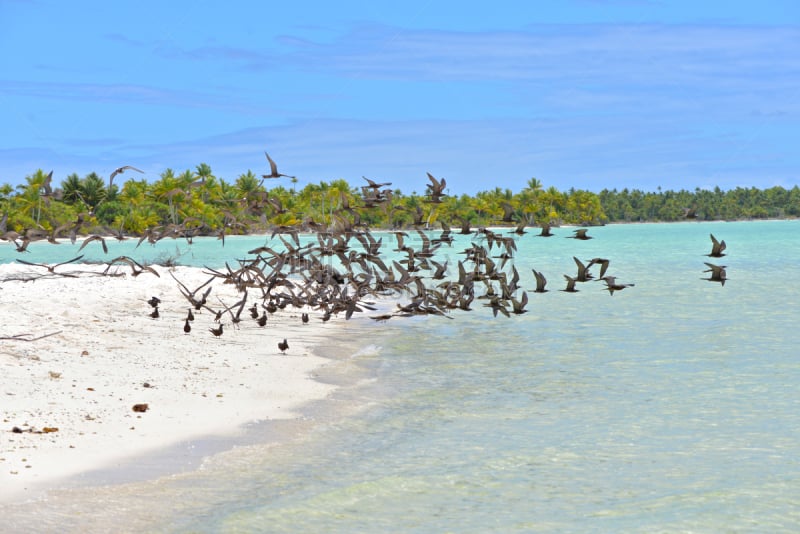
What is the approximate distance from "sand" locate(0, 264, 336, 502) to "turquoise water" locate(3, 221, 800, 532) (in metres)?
0.81

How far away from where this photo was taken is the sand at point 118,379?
9.98m

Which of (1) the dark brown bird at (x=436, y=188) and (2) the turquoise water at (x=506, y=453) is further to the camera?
(1) the dark brown bird at (x=436, y=188)

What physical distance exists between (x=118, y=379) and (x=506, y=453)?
20.7ft

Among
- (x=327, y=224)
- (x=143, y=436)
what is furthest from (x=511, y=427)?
(x=327, y=224)

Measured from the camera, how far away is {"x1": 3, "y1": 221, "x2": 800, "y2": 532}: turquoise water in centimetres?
857

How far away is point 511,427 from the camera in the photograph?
41.4 feet

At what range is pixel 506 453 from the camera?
11.1 meters

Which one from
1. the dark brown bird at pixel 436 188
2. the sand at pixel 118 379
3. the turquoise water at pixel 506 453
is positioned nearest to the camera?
the turquoise water at pixel 506 453

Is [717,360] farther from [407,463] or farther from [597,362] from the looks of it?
[407,463]

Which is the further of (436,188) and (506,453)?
(436,188)

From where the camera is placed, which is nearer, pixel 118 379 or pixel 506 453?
pixel 506 453

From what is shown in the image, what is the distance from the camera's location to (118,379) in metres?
13.6

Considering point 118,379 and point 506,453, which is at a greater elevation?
point 118,379

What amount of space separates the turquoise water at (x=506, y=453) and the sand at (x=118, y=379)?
81cm
